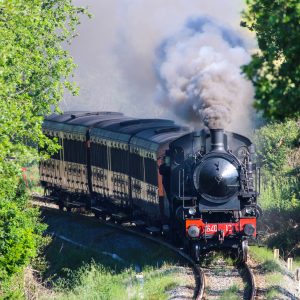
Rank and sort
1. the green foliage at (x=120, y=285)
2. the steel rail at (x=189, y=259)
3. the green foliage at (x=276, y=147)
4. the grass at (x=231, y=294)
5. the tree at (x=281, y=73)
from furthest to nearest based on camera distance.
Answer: the green foliage at (x=276, y=147)
the green foliage at (x=120, y=285)
the steel rail at (x=189, y=259)
the grass at (x=231, y=294)
the tree at (x=281, y=73)

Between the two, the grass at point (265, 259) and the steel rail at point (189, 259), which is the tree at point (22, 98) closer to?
the steel rail at point (189, 259)

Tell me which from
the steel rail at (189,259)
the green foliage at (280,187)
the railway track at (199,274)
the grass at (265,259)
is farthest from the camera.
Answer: the green foliage at (280,187)

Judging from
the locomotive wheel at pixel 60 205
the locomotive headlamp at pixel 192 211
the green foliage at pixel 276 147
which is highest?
the locomotive headlamp at pixel 192 211

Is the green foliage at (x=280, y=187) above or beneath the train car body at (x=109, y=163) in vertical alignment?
beneath

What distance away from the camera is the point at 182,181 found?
21078mm

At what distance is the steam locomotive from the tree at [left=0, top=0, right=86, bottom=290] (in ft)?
8.59

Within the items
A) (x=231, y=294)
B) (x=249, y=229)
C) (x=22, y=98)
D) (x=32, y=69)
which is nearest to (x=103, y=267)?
(x=249, y=229)

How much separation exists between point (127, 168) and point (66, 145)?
6727 millimetres

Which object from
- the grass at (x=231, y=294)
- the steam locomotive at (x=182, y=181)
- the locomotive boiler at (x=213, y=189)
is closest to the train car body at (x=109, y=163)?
the steam locomotive at (x=182, y=181)

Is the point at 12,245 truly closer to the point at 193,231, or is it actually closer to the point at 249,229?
the point at 193,231

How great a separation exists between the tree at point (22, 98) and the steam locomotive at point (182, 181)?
8.59 ft

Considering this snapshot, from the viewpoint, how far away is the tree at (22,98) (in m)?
16.9

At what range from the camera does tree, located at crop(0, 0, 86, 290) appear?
1694 cm

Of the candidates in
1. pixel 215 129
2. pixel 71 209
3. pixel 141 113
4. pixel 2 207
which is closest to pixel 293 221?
pixel 71 209
